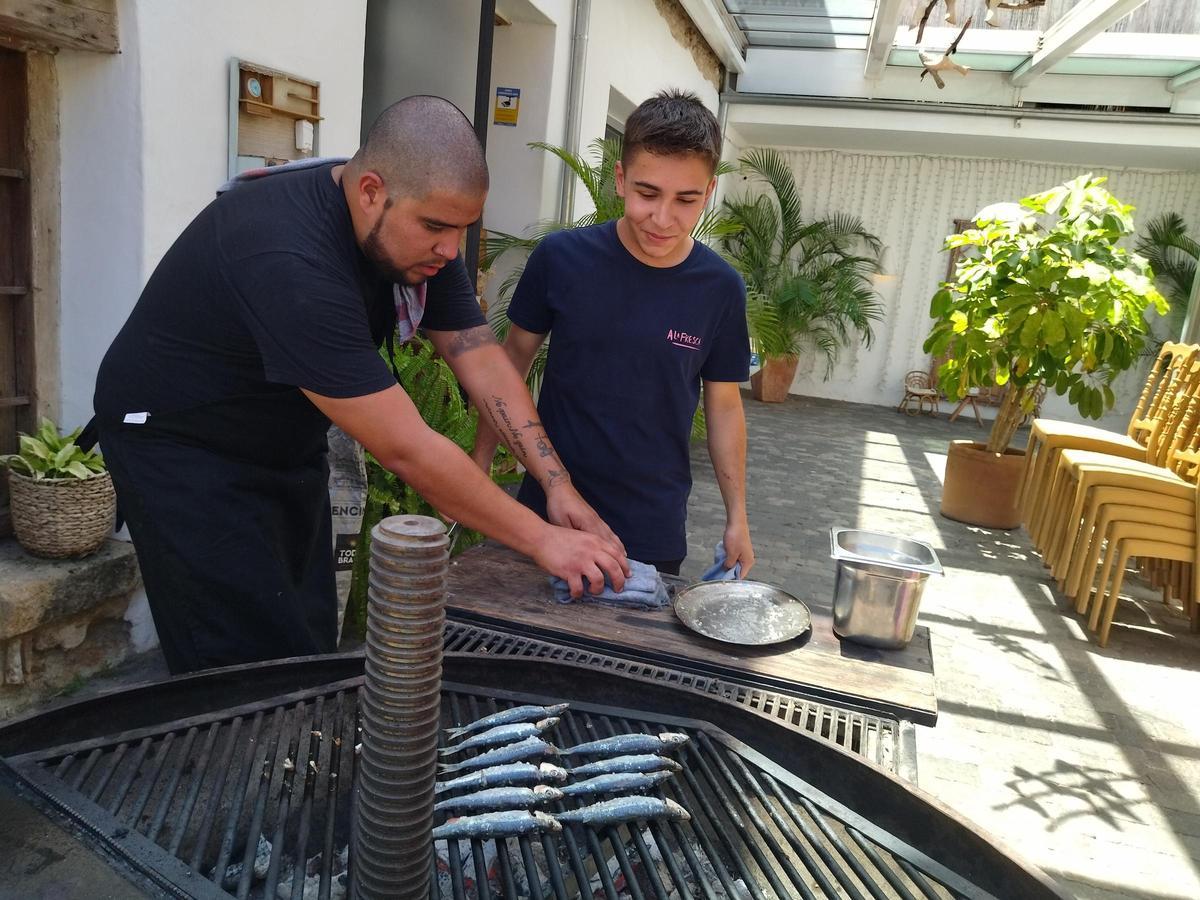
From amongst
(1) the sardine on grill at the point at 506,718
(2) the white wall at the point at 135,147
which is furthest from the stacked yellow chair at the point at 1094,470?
(2) the white wall at the point at 135,147

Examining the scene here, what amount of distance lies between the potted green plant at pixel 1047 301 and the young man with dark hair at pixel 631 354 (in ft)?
13.4

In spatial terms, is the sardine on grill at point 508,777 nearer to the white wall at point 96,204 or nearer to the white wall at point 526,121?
the white wall at point 96,204

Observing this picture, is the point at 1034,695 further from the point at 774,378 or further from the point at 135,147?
the point at 774,378

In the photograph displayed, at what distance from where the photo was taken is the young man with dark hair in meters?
2.27

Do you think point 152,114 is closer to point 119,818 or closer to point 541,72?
point 119,818

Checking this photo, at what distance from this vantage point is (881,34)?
853 cm

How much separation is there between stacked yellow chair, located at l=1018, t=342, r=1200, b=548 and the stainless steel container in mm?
4395

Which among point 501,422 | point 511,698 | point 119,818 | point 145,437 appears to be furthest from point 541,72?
point 119,818

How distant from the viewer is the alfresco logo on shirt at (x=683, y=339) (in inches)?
89.5

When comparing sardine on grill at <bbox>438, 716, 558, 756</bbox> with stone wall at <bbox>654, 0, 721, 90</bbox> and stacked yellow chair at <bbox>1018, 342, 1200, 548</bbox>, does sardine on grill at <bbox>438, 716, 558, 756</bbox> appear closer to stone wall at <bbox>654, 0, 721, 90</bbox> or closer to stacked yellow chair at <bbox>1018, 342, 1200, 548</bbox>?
stacked yellow chair at <bbox>1018, 342, 1200, 548</bbox>

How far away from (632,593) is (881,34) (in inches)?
328

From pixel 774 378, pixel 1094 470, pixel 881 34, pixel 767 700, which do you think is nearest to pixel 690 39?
pixel 881 34

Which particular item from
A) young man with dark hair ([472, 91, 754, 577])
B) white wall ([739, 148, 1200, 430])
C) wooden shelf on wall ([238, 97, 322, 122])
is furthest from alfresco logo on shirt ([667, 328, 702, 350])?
white wall ([739, 148, 1200, 430])

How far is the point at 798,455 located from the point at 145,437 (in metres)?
7.84
